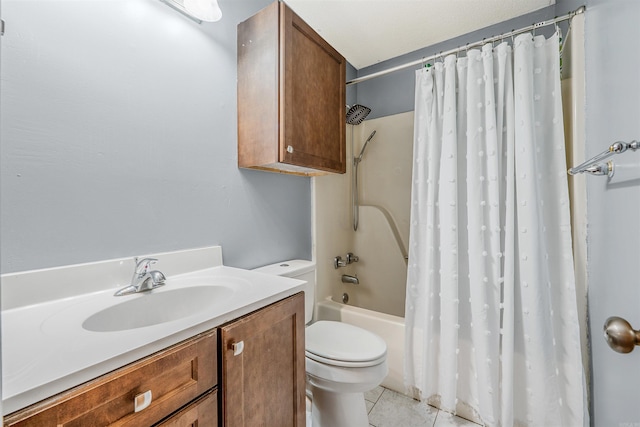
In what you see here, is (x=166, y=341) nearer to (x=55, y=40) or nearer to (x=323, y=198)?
(x=55, y=40)

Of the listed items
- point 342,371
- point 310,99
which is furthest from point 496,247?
point 310,99

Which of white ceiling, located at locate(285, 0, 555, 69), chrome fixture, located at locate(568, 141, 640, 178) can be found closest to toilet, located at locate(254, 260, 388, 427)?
chrome fixture, located at locate(568, 141, 640, 178)

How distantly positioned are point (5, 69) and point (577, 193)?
201 cm

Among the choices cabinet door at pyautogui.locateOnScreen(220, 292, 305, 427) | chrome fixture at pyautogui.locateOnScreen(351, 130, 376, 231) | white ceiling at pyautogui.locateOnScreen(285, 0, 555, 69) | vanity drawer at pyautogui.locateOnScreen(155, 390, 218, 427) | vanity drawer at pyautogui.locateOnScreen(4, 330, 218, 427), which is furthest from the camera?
chrome fixture at pyautogui.locateOnScreen(351, 130, 376, 231)

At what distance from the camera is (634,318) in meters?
0.60

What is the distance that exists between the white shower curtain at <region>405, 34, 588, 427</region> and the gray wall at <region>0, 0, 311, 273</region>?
0.98m

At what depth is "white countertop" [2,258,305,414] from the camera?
0.44 meters

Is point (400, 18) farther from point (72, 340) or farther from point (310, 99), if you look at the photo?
point (72, 340)

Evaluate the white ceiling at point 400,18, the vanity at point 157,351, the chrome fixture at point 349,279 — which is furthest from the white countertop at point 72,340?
the white ceiling at point 400,18

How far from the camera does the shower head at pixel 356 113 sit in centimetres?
183

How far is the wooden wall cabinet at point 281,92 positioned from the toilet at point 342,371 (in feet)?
1.91

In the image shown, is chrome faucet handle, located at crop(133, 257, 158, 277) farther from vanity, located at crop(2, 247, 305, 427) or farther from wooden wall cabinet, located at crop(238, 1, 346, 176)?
wooden wall cabinet, located at crop(238, 1, 346, 176)

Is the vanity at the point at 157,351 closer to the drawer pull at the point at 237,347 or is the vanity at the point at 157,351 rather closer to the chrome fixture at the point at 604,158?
the drawer pull at the point at 237,347

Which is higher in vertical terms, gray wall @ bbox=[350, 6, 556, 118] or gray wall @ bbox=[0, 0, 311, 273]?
gray wall @ bbox=[350, 6, 556, 118]
